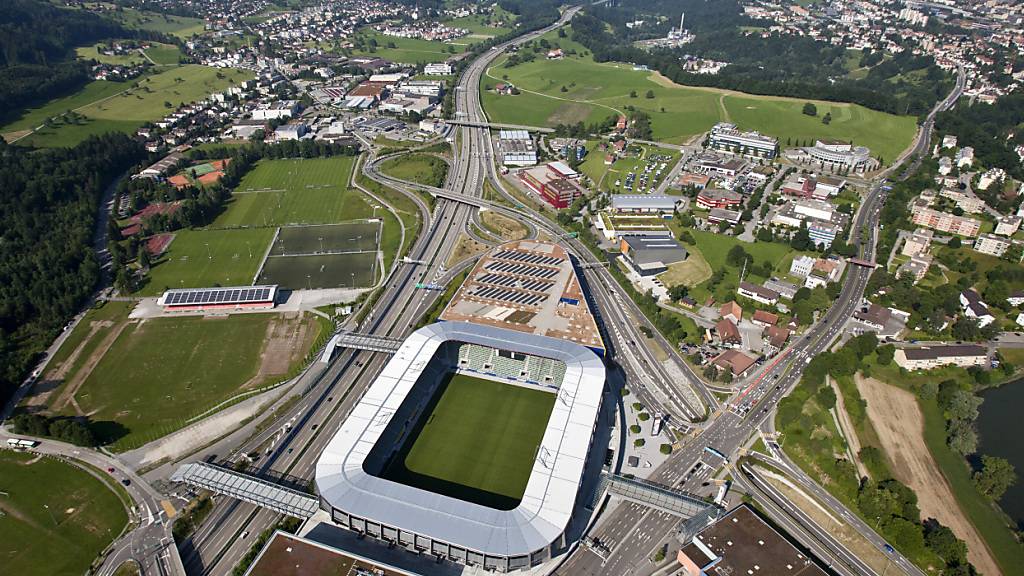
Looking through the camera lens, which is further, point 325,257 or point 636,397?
point 325,257

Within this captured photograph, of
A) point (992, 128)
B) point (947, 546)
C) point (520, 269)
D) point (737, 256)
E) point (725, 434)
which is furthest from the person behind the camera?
point (992, 128)

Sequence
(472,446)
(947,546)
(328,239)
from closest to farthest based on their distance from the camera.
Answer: (947,546) → (472,446) → (328,239)

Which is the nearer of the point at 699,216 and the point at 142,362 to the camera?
the point at 142,362

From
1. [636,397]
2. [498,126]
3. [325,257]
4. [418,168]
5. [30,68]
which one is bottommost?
[325,257]

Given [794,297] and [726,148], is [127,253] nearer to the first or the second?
[794,297]

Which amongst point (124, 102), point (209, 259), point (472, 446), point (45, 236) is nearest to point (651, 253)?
point (472, 446)

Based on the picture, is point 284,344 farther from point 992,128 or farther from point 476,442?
point 992,128

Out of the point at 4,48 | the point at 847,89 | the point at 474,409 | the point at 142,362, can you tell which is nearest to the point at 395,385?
the point at 474,409
